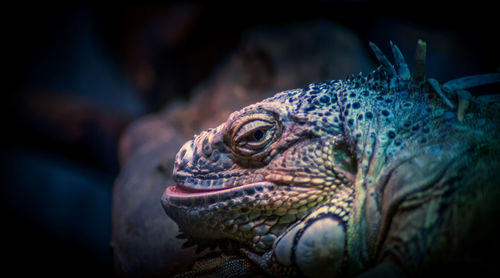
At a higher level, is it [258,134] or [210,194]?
[258,134]

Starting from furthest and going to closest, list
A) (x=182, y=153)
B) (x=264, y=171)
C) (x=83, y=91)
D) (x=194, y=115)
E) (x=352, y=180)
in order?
(x=83, y=91)
(x=194, y=115)
(x=182, y=153)
(x=264, y=171)
(x=352, y=180)

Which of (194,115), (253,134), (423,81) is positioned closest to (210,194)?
(253,134)

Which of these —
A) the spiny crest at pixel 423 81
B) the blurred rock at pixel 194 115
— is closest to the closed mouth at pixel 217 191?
the blurred rock at pixel 194 115

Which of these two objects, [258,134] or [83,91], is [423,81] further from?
[83,91]

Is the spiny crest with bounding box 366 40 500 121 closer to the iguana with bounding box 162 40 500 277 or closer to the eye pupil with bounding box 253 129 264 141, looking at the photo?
the iguana with bounding box 162 40 500 277

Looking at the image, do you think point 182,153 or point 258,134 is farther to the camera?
point 182,153

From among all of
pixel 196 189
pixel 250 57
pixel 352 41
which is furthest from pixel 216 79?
pixel 196 189

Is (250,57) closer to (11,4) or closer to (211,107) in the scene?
(211,107)

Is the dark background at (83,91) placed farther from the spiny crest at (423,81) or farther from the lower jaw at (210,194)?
the lower jaw at (210,194)
